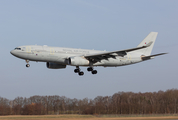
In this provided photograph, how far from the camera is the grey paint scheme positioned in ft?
145

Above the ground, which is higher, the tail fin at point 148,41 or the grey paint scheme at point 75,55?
the tail fin at point 148,41

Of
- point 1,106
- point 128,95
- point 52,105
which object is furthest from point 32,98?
point 128,95

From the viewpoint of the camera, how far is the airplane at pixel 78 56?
44.4m

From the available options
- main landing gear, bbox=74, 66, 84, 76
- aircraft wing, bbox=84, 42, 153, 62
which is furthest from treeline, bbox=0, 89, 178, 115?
aircraft wing, bbox=84, 42, 153, 62

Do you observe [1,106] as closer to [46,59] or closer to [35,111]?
[35,111]

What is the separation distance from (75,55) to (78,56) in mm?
598

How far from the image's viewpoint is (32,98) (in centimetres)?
10775

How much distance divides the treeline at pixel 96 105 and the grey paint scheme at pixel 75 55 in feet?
122

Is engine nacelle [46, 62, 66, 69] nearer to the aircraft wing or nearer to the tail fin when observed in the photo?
the aircraft wing

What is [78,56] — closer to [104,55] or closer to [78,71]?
[104,55]

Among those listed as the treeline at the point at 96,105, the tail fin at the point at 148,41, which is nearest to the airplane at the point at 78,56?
the tail fin at the point at 148,41

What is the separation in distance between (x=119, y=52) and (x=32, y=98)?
69.6 meters

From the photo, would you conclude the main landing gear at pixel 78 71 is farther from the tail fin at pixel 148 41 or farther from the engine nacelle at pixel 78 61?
the tail fin at pixel 148 41

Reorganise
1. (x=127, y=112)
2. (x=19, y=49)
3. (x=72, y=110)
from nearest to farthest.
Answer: (x=19, y=49)
(x=127, y=112)
(x=72, y=110)
